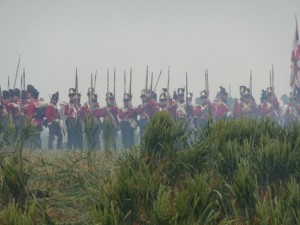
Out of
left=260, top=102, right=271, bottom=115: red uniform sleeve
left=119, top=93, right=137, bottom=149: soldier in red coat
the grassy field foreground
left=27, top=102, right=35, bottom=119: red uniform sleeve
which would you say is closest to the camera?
the grassy field foreground

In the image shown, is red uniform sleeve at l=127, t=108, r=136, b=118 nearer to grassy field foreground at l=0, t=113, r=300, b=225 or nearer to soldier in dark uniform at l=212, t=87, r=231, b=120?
soldier in dark uniform at l=212, t=87, r=231, b=120

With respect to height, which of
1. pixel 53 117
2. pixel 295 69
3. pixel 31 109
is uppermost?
pixel 295 69

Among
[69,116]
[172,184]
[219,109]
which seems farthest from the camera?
[219,109]

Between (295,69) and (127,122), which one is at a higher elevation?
(295,69)

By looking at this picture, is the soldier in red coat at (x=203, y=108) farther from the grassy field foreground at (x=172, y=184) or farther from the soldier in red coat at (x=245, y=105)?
the grassy field foreground at (x=172, y=184)

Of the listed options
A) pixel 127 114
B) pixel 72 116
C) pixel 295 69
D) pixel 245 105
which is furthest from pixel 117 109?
pixel 295 69

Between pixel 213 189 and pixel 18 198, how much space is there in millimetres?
2175

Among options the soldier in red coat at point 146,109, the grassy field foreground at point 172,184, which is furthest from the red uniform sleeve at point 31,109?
the grassy field foreground at point 172,184

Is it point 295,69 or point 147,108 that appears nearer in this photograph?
point 147,108

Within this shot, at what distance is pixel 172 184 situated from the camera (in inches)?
220

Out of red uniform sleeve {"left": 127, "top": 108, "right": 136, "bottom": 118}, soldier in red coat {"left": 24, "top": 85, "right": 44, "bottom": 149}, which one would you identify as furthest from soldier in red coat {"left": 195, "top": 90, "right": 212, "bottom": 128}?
soldier in red coat {"left": 24, "top": 85, "right": 44, "bottom": 149}

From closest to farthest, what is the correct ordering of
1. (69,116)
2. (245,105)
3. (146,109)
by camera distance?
(69,116) < (146,109) < (245,105)

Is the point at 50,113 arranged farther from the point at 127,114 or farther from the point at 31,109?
the point at 127,114

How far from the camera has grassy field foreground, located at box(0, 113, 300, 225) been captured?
13.8 feet
